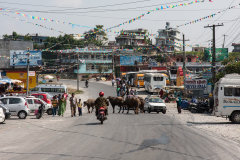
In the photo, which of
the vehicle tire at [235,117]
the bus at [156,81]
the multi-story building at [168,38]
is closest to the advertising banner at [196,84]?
the bus at [156,81]

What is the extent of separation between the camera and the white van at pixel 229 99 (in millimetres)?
20391

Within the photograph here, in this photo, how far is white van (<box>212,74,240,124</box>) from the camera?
803 inches

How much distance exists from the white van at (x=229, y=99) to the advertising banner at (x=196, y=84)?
19498mm

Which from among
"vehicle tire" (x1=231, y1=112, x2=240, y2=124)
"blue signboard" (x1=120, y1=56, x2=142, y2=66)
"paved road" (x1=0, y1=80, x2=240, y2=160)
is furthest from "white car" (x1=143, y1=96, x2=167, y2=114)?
"blue signboard" (x1=120, y1=56, x2=142, y2=66)

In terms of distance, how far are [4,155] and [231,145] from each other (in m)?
7.74

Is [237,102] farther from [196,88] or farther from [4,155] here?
[196,88]

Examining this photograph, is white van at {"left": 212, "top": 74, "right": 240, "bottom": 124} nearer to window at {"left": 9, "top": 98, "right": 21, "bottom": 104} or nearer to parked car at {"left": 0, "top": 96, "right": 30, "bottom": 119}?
parked car at {"left": 0, "top": 96, "right": 30, "bottom": 119}

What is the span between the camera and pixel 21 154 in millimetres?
9734

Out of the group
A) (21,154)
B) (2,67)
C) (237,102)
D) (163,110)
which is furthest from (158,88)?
(21,154)

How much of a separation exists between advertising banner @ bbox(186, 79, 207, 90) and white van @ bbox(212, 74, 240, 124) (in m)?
19.5

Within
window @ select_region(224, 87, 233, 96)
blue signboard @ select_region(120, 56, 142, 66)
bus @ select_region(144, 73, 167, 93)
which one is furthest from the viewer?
blue signboard @ select_region(120, 56, 142, 66)

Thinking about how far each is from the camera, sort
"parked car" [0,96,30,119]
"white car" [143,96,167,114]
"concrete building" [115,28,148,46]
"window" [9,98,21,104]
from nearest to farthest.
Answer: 1. "parked car" [0,96,30,119]
2. "window" [9,98,21,104]
3. "white car" [143,96,167,114]
4. "concrete building" [115,28,148,46]

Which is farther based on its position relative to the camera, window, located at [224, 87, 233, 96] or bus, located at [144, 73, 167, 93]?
bus, located at [144, 73, 167, 93]

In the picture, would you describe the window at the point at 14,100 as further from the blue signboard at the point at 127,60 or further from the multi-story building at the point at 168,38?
the multi-story building at the point at 168,38
